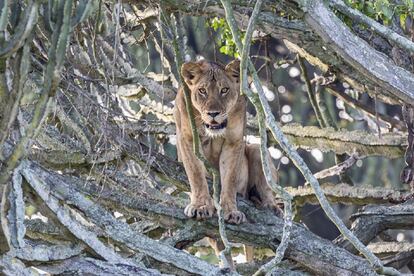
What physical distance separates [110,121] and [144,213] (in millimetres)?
772

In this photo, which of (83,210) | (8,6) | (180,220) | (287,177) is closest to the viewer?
(8,6)

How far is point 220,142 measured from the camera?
27.8ft

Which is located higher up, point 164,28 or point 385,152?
point 164,28

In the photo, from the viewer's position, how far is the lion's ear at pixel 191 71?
8594 mm

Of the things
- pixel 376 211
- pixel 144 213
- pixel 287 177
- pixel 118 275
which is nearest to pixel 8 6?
pixel 118 275

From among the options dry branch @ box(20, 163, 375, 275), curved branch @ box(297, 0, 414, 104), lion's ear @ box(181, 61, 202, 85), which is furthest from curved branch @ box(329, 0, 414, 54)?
lion's ear @ box(181, 61, 202, 85)

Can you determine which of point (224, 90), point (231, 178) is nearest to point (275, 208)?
point (231, 178)

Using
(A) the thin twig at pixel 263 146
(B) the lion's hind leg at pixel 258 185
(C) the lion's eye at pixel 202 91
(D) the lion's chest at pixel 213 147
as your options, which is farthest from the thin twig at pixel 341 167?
(A) the thin twig at pixel 263 146

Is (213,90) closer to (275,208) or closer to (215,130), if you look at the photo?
(215,130)

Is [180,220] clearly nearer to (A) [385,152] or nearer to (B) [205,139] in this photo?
(B) [205,139]

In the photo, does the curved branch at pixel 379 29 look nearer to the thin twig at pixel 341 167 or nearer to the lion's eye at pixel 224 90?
the lion's eye at pixel 224 90

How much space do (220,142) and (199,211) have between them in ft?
2.62

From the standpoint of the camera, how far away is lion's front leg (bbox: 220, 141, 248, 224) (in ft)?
26.1

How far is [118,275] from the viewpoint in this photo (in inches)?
225
